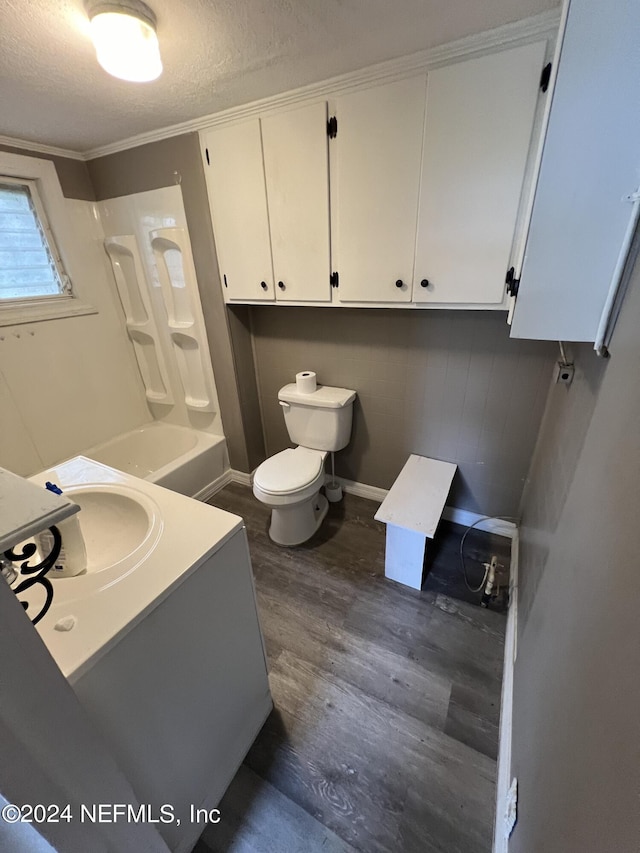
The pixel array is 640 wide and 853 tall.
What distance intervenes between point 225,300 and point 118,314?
93 cm

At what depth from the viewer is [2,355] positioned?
187 centimetres

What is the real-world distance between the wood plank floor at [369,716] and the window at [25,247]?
2.04 m

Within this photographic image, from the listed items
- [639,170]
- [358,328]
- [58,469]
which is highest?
[639,170]

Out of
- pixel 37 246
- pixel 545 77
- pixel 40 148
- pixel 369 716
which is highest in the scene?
pixel 40 148

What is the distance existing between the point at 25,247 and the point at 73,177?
521 millimetres

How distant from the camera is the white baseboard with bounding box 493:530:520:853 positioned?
0.95m

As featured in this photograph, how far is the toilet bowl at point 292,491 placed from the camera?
1794mm

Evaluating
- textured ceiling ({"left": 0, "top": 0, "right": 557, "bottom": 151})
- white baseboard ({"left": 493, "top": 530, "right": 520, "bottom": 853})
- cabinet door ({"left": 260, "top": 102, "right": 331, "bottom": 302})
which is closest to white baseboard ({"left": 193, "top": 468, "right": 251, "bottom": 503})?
cabinet door ({"left": 260, "top": 102, "right": 331, "bottom": 302})

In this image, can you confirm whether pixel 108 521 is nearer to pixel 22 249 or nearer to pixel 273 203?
pixel 273 203

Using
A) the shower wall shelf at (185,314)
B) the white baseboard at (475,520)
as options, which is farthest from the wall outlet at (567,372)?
the shower wall shelf at (185,314)

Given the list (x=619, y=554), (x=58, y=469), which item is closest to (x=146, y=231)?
(x=58, y=469)

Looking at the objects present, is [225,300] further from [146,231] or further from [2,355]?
[2,355]

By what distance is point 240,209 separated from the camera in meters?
1.75

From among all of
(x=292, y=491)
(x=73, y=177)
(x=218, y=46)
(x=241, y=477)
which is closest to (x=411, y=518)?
(x=292, y=491)
